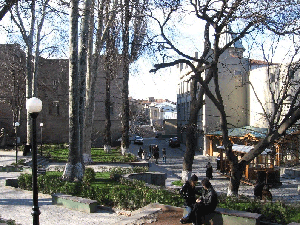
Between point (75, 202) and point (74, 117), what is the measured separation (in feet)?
16.3

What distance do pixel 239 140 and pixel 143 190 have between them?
18.8 meters

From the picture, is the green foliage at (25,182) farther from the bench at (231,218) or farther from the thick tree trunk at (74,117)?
the bench at (231,218)

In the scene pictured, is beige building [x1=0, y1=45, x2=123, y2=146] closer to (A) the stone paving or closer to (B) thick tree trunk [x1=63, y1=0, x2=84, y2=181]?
(A) the stone paving

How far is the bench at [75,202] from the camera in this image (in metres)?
11.2

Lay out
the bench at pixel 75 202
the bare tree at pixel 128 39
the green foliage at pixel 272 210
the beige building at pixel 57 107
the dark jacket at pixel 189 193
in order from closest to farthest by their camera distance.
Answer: the green foliage at pixel 272 210 < the dark jacket at pixel 189 193 < the bench at pixel 75 202 < the bare tree at pixel 128 39 < the beige building at pixel 57 107

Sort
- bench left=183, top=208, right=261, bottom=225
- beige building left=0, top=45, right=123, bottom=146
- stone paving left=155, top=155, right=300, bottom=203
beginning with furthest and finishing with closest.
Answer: beige building left=0, top=45, right=123, bottom=146 → stone paving left=155, top=155, right=300, bottom=203 → bench left=183, top=208, right=261, bottom=225

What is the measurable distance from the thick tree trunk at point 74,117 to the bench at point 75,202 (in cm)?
333

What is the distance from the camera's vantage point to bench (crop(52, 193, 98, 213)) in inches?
442

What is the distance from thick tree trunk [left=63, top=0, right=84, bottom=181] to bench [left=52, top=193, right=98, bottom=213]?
3.33 metres

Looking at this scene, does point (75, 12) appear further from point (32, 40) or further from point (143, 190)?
point (32, 40)

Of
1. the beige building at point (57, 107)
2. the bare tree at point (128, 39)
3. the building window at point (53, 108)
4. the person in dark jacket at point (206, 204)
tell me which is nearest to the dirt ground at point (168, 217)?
the person in dark jacket at point (206, 204)

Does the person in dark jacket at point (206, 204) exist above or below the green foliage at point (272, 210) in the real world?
above

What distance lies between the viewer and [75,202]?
1157cm

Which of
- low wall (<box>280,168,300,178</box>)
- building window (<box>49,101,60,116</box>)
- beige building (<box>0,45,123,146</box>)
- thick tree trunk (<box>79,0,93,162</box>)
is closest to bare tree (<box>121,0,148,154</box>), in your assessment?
thick tree trunk (<box>79,0,93,162</box>)
